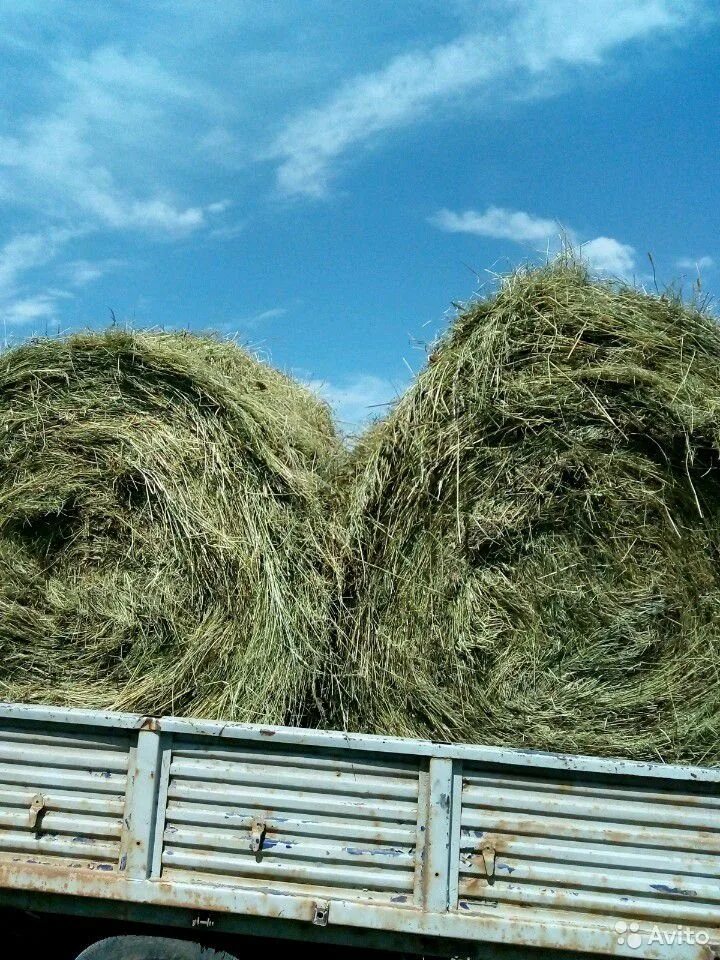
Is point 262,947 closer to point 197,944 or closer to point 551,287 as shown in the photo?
point 197,944

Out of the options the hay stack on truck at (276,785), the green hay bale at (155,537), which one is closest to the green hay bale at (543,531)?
the hay stack on truck at (276,785)

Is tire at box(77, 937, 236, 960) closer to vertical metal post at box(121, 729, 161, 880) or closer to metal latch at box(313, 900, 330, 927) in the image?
vertical metal post at box(121, 729, 161, 880)

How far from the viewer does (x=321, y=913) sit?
8.86 feet

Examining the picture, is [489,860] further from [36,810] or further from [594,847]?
[36,810]

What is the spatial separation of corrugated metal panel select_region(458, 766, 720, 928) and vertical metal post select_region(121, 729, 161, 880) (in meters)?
0.97

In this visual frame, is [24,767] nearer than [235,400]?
Yes

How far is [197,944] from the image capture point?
2.83 metres

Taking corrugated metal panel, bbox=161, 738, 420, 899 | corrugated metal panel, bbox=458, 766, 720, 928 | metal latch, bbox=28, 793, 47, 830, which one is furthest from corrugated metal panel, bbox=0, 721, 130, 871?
corrugated metal panel, bbox=458, 766, 720, 928

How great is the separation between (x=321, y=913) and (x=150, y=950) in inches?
22.7

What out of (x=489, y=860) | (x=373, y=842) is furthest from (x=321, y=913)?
(x=489, y=860)

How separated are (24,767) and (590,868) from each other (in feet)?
5.99

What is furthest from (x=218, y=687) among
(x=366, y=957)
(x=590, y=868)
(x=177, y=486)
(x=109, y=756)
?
(x=590, y=868)

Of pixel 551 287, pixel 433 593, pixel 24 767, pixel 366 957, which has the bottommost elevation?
pixel 366 957

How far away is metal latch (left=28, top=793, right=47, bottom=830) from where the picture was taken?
2.90 m
